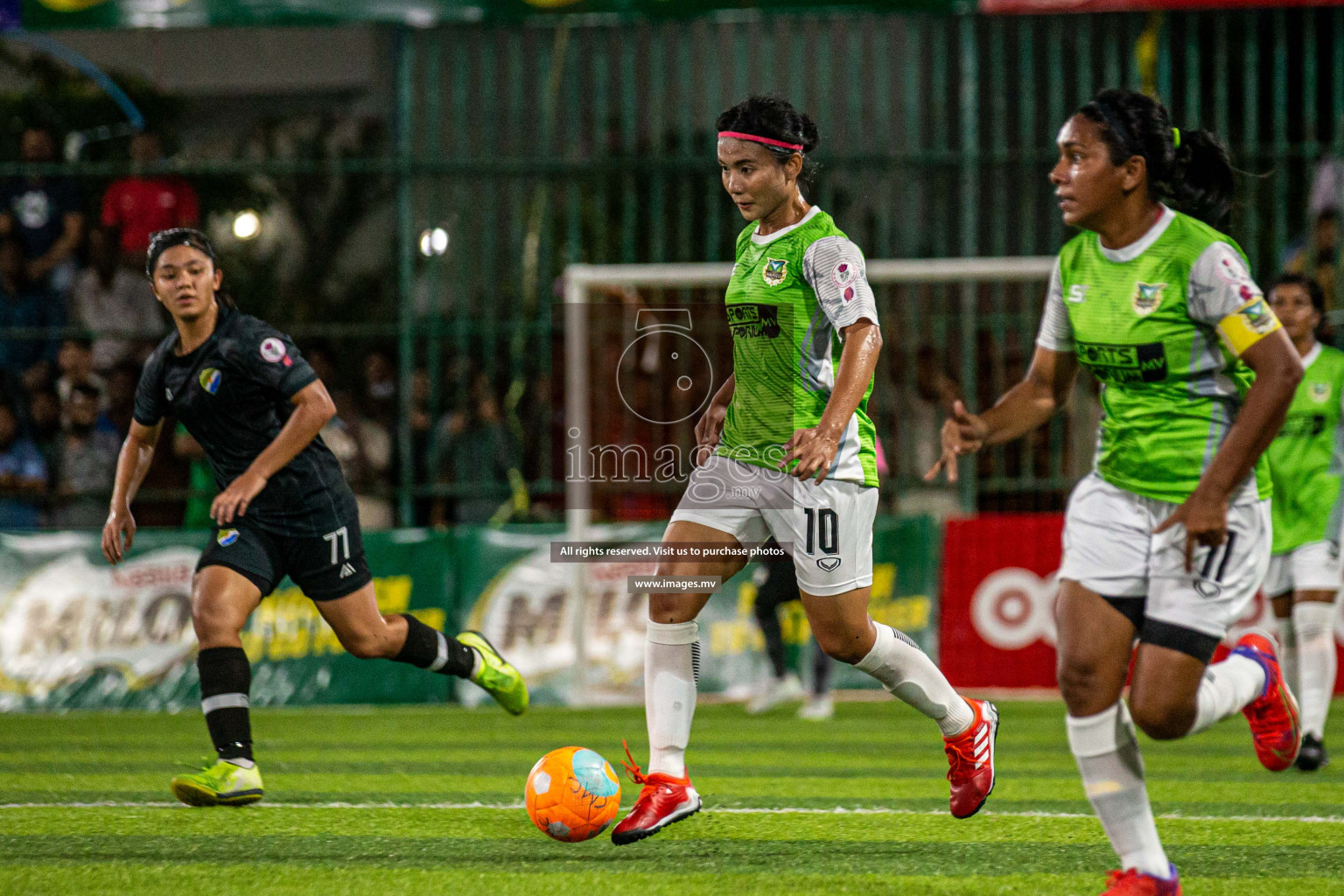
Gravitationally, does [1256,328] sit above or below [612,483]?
above

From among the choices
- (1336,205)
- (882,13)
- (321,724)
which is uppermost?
(882,13)

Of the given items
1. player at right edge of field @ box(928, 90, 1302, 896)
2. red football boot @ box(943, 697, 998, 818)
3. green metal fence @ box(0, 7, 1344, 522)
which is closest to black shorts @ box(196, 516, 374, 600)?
red football boot @ box(943, 697, 998, 818)

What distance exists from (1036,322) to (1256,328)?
7.88 meters

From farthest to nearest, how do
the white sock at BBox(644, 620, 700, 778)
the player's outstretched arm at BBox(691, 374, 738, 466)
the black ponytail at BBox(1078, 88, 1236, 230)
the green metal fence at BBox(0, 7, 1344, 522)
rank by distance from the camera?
the green metal fence at BBox(0, 7, 1344, 522) < the player's outstretched arm at BBox(691, 374, 738, 466) < the white sock at BBox(644, 620, 700, 778) < the black ponytail at BBox(1078, 88, 1236, 230)

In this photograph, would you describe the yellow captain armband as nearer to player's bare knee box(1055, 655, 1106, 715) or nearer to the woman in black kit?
player's bare knee box(1055, 655, 1106, 715)

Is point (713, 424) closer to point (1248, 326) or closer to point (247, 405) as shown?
point (247, 405)

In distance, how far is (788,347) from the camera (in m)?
5.34

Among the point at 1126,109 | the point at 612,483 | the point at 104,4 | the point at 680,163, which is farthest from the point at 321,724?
the point at 1126,109

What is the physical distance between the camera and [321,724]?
32.1 feet

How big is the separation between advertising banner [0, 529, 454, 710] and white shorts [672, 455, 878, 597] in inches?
239

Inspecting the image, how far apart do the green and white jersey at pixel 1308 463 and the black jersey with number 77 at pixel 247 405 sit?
4.45 meters

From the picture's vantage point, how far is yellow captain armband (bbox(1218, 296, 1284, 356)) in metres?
4.06

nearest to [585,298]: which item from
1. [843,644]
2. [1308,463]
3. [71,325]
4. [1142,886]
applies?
[71,325]

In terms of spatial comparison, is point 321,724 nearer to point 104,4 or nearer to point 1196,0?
point 104,4
